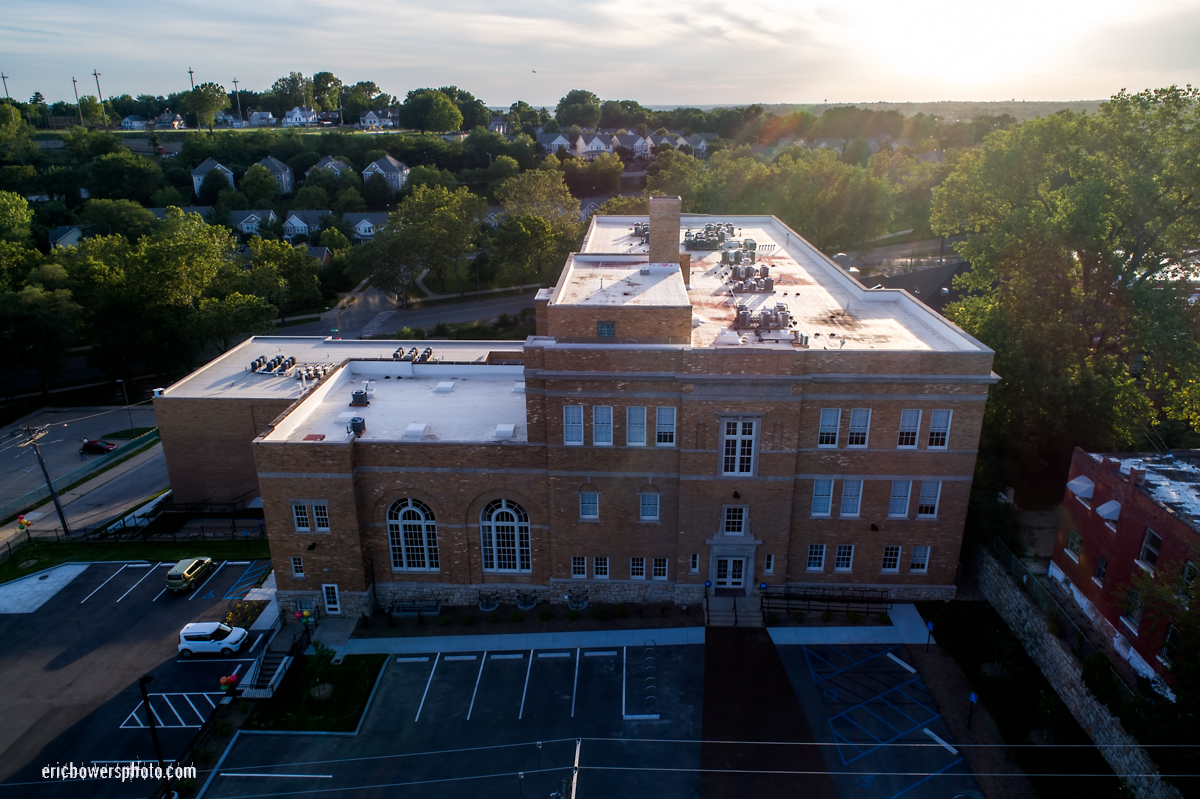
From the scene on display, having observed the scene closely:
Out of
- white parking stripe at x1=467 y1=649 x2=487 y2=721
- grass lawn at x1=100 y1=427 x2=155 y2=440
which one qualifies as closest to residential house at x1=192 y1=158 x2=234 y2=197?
grass lawn at x1=100 y1=427 x2=155 y2=440

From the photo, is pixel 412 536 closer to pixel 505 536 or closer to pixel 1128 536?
pixel 505 536

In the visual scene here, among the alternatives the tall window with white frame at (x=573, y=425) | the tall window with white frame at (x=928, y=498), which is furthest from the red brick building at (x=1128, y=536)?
the tall window with white frame at (x=573, y=425)

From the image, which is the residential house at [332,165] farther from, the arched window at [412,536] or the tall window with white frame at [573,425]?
the tall window with white frame at [573,425]

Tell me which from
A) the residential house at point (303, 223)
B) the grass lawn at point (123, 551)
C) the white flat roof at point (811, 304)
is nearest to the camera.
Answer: the white flat roof at point (811, 304)

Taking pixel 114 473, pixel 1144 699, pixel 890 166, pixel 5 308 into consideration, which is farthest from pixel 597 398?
A: pixel 890 166

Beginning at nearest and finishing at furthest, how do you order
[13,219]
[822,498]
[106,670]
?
[106,670]
[822,498]
[13,219]

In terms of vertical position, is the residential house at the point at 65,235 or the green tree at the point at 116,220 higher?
the green tree at the point at 116,220

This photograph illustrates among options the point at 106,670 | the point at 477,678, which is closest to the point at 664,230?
the point at 477,678

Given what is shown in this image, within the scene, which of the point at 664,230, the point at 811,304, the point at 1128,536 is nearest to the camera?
the point at 1128,536
